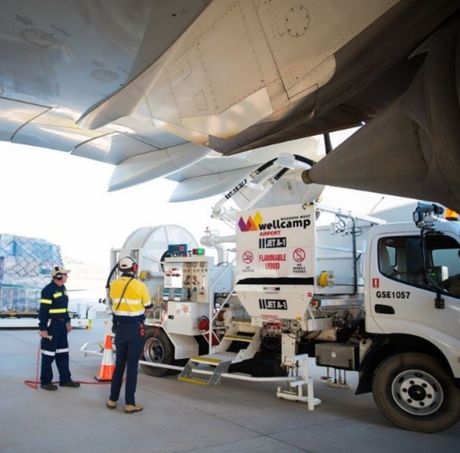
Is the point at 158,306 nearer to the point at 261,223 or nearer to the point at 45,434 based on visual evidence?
the point at 261,223

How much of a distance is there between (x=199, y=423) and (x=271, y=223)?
280 cm

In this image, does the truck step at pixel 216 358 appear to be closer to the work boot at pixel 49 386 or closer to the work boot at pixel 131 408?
the work boot at pixel 131 408

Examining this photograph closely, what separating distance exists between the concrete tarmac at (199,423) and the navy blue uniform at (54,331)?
29 centimetres

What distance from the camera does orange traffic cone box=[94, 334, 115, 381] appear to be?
25.3 feet

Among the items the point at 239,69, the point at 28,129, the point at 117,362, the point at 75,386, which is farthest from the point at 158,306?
the point at 239,69

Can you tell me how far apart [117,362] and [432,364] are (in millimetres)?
3671

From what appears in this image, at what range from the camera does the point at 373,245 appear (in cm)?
613

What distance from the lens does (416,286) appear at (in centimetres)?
567

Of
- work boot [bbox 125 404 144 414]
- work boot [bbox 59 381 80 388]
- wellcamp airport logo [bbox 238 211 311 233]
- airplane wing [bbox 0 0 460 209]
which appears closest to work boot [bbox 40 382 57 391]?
work boot [bbox 59 381 80 388]

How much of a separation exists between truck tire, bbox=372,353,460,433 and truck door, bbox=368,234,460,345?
34cm

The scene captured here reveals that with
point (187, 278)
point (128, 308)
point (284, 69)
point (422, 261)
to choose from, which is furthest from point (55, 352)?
point (284, 69)

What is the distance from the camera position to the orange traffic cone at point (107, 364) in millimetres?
7708

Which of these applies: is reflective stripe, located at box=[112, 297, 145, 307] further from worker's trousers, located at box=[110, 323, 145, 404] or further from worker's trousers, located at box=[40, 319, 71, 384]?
worker's trousers, located at box=[40, 319, 71, 384]

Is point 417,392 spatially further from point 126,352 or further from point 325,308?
point 126,352
